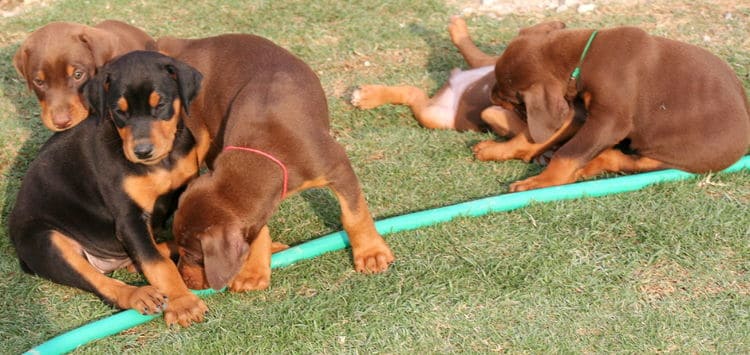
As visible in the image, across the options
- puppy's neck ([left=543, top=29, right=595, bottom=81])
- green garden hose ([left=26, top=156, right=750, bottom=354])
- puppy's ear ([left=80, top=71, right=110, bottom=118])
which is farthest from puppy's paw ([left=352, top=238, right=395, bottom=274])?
puppy's neck ([left=543, top=29, right=595, bottom=81])

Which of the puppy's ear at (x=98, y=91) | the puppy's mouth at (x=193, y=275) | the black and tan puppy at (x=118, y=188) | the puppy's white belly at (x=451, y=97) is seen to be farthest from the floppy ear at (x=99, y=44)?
the puppy's white belly at (x=451, y=97)

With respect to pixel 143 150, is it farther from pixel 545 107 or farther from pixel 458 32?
pixel 458 32

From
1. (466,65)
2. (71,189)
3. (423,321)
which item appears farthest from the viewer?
(466,65)

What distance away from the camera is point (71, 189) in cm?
509

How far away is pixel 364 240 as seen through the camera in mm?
4969

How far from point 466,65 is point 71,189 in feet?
14.6

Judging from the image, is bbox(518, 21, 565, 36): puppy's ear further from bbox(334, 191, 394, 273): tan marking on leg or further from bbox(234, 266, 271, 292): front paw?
bbox(234, 266, 271, 292): front paw

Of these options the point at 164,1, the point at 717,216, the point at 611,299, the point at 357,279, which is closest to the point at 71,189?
the point at 357,279

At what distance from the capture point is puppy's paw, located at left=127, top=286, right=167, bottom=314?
182 inches

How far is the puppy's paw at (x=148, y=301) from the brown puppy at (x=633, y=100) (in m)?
2.63

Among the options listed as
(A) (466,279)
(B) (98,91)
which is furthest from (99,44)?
(A) (466,279)

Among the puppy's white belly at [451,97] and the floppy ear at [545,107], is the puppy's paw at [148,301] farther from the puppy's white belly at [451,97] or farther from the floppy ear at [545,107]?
the puppy's white belly at [451,97]

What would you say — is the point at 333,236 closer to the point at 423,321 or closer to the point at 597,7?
the point at 423,321

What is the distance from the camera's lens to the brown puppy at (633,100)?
18.7 feet
